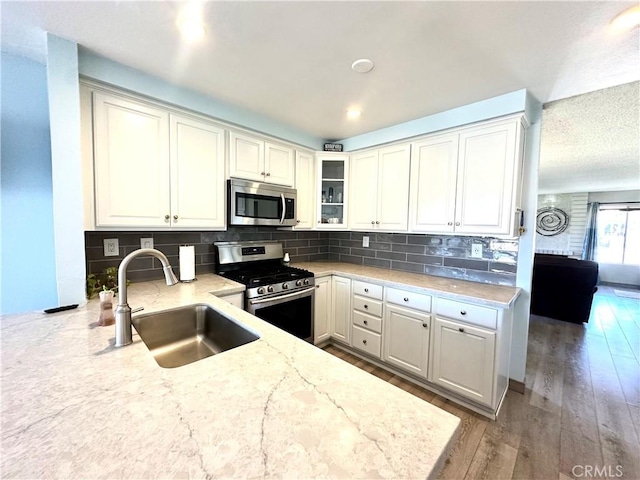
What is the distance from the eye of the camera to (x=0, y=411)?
65 centimetres

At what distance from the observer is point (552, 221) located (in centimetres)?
700

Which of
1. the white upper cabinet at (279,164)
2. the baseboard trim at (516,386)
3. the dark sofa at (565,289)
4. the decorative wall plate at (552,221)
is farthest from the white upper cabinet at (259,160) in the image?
the decorative wall plate at (552,221)

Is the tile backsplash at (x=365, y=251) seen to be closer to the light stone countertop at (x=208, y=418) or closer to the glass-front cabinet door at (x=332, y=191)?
the glass-front cabinet door at (x=332, y=191)

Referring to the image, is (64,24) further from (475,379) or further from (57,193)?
(475,379)

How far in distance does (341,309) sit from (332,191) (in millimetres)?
1352

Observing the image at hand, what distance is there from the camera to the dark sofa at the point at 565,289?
146 inches

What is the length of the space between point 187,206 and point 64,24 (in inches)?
44.2

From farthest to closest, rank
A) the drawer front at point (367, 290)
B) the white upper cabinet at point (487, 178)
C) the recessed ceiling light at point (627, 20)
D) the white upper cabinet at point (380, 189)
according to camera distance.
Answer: the white upper cabinet at point (380, 189) → the drawer front at point (367, 290) → the white upper cabinet at point (487, 178) → the recessed ceiling light at point (627, 20)

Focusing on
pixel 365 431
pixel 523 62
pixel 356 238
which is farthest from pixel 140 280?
pixel 523 62

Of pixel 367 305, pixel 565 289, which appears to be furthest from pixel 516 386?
pixel 565 289

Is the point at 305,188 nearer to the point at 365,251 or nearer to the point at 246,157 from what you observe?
the point at 246,157

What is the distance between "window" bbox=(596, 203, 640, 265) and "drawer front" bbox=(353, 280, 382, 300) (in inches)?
302

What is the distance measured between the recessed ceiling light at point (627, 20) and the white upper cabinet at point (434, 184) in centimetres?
97

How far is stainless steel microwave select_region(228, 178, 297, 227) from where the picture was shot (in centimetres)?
222
